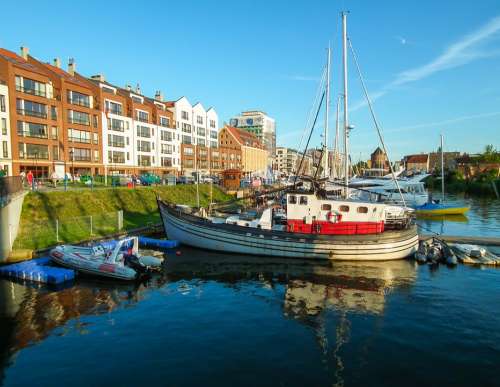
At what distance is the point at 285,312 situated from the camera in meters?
16.4

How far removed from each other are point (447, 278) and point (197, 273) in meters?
16.1

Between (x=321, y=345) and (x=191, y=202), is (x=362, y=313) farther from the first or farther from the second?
(x=191, y=202)

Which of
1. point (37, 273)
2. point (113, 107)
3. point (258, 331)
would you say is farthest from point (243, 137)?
point (258, 331)

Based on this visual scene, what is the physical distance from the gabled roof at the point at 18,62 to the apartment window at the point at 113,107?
1317 cm

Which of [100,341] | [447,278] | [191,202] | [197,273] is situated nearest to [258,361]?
[100,341]

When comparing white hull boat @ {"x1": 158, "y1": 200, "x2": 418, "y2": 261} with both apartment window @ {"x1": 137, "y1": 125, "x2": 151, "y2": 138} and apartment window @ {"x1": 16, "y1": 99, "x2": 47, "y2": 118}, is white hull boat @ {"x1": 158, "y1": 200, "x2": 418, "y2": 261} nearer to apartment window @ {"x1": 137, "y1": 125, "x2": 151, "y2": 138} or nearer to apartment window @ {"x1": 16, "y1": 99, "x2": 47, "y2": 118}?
apartment window @ {"x1": 16, "y1": 99, "x2": 47, "y2": 118}

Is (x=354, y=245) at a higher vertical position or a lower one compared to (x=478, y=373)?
higher

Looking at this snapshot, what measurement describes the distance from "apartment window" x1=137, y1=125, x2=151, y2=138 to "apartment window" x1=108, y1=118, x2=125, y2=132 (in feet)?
14.4

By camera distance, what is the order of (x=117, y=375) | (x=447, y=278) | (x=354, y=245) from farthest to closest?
Answer: (x=354, y=245) < (x=447, y=278) < (x=117, y=375)

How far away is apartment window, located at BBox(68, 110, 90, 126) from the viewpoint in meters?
58.3

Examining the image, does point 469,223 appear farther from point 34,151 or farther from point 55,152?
point 34,151

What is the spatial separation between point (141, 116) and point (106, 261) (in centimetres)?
6023

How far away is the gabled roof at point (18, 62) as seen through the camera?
48.3 metres

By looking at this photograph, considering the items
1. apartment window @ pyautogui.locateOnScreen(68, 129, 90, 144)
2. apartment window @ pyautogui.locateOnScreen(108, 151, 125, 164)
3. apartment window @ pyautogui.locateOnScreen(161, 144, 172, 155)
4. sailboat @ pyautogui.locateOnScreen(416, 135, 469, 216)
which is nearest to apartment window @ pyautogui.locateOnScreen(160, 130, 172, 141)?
apartment window @ pyautogui.locateOnScreen(161, 144, 172, 155)
